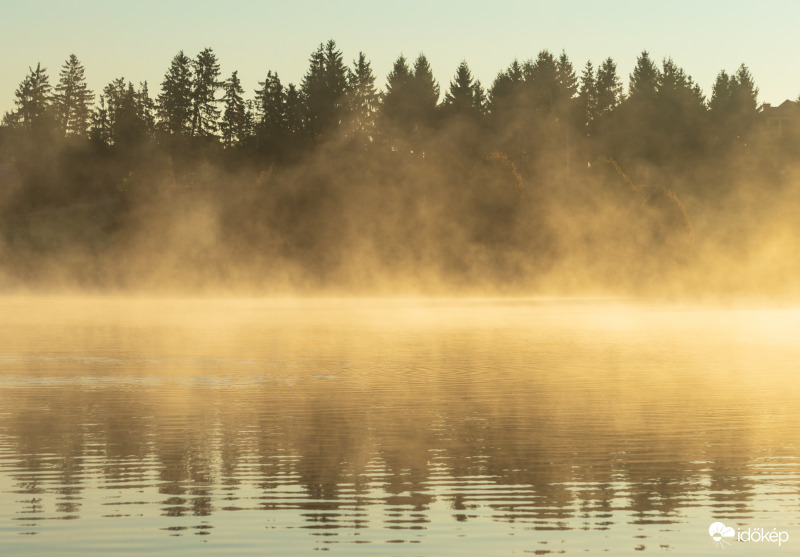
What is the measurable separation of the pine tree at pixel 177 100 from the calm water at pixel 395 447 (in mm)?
127444

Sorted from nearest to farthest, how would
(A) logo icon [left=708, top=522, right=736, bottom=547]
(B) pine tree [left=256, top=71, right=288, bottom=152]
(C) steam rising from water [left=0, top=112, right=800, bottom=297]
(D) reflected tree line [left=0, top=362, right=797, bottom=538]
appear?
(A) logo icon [left=708, top=522, right=736, bottom=547] → (D) reflected tree line [left=0, top=362, right=797, bottom=538] → (C) steam rising from water [left=0, top=112, right=800, bottom=297] → (B) pine tree [left=256, top=71, right=288, bottom=152]

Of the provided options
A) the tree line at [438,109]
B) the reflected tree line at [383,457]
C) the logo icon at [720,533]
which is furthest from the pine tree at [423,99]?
the logo icon at [720,533]

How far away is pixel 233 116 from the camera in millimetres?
172125

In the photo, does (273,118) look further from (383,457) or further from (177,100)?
(383,457)

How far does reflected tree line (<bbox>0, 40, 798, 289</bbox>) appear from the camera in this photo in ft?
365

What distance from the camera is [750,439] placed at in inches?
861

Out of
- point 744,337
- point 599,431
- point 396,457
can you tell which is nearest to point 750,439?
point 599,431

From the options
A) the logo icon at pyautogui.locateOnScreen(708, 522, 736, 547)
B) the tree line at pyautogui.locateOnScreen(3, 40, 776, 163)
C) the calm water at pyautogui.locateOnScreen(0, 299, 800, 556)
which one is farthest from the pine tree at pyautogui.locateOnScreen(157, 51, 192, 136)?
the logo icon at pyautogui.locateOnScreen(708, 522, 736, 547)

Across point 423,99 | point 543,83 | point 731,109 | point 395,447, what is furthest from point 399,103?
point 395,447

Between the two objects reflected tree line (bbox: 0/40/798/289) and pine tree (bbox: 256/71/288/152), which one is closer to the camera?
reflected tree line (bbox: 0/40/798/289)

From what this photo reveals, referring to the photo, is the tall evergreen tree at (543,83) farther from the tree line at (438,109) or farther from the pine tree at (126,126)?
the pine tree at (126,126)

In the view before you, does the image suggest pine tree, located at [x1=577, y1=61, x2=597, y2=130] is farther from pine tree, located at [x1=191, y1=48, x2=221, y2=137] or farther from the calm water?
the calm water

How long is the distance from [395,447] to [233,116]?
507ft

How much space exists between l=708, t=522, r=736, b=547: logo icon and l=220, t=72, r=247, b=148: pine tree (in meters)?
155
